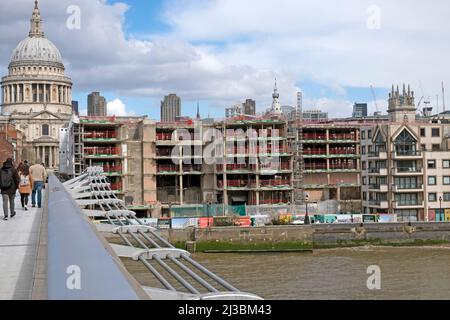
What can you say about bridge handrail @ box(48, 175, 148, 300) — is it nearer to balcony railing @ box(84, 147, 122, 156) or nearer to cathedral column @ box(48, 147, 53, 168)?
balcony railing @ box(84, 147, 122, 156)

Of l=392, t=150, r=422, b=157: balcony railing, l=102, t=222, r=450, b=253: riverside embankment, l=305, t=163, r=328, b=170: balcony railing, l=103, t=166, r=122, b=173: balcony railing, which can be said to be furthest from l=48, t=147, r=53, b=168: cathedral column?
l=102, t=222, r=450, b=253: riverside embankment

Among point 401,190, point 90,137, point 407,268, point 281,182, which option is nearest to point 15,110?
point 90,137

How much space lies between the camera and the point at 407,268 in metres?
35.5

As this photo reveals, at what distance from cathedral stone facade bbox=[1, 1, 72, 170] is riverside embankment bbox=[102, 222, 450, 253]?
76.0 meters

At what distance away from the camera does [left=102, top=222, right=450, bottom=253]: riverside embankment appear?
42503mm

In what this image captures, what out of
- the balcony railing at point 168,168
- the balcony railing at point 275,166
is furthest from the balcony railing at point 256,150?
the balcony railing at point 168,168

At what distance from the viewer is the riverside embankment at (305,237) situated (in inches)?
1673

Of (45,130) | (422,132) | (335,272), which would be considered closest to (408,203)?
(422,132)

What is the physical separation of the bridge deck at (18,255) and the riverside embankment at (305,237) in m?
28.9

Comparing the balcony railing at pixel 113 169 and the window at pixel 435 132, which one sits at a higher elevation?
the window at pixel 435 132

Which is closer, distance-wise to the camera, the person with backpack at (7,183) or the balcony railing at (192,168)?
the person with backpack at (7,183)

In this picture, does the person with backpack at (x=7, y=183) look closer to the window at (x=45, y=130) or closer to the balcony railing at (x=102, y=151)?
the balcony railing at (x=102, y=151)
